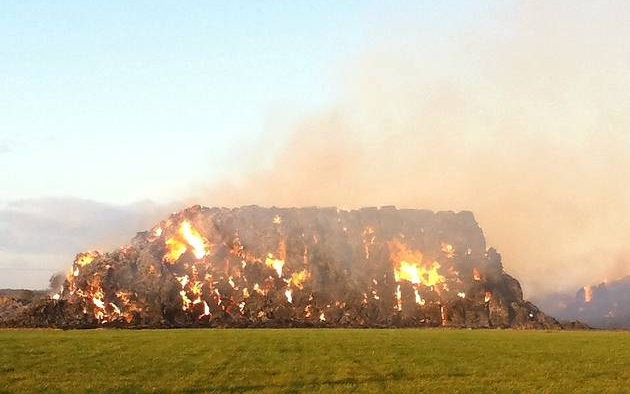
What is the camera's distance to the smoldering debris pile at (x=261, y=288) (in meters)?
163

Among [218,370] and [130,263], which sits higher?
[130,263]

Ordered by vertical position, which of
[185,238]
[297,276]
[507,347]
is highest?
[185,238]

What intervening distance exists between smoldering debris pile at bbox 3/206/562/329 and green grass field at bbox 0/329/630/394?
104 m

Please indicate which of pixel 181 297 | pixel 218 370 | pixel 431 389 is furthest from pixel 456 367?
pixel 181 297

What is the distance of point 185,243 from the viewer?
193750 mm

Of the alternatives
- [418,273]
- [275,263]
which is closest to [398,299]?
[418,273]

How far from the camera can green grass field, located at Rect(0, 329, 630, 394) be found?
108 ft

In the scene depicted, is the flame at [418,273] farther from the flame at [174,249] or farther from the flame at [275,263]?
the flame at [174,249]

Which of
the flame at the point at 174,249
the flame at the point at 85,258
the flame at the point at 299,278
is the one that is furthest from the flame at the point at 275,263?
the flame at the point at 85,258

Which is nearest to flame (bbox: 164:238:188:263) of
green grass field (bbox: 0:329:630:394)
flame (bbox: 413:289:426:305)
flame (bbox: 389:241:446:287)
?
flame (bbox: 389:241:446:287)

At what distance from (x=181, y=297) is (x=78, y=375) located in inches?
5430

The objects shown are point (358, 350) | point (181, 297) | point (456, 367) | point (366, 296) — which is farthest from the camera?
Answer: point (366, 296)

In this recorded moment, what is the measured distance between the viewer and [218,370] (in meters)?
39.2

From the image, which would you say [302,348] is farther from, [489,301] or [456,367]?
A: [489,301]
